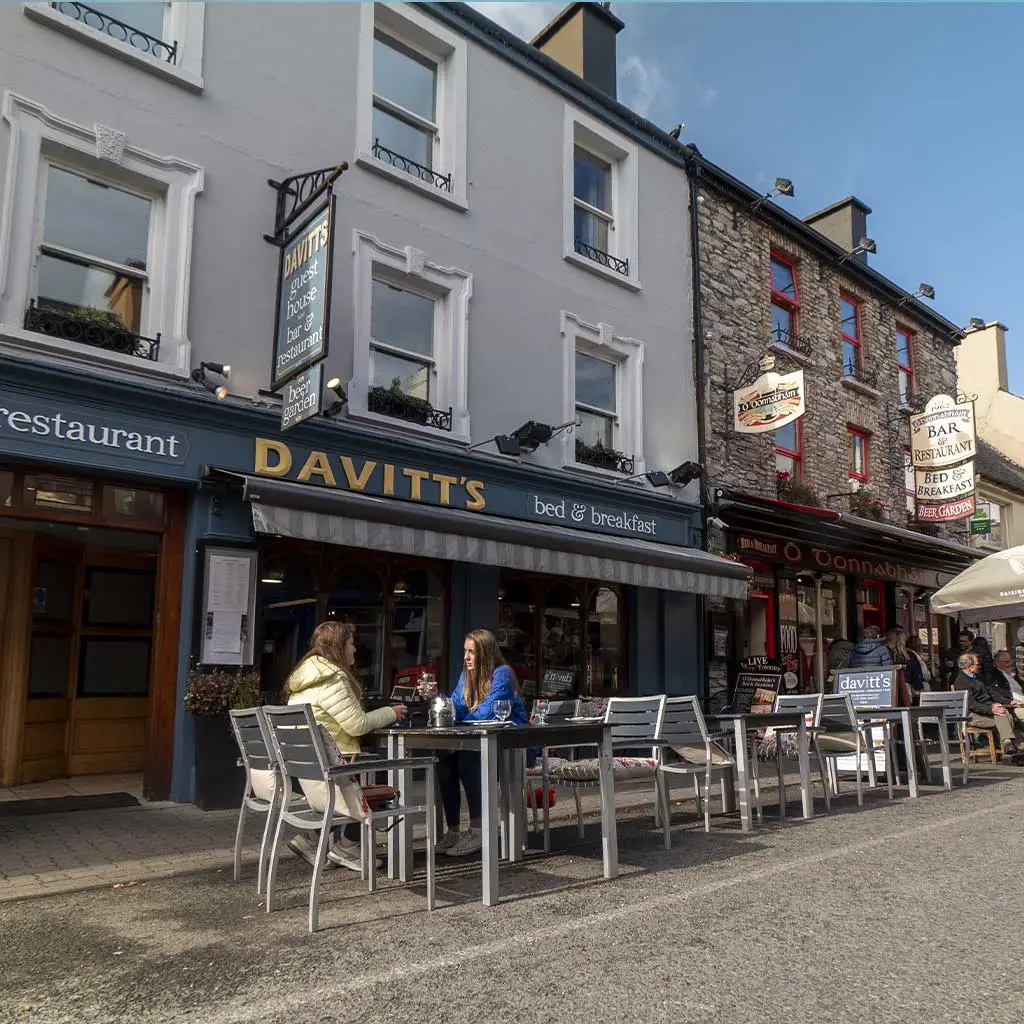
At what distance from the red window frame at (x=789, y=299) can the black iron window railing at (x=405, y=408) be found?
304 inches

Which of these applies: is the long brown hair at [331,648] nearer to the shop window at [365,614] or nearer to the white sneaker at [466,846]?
the white sneaker at [466,846]

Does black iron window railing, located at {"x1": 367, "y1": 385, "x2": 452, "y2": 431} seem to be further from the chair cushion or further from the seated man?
the seated man

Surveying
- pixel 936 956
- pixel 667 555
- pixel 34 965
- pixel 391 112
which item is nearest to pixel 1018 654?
pixel 667 555

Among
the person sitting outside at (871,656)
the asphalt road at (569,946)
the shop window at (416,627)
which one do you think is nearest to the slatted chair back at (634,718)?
the asphalt road at (569,946)

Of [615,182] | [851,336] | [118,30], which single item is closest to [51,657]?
[118,30]

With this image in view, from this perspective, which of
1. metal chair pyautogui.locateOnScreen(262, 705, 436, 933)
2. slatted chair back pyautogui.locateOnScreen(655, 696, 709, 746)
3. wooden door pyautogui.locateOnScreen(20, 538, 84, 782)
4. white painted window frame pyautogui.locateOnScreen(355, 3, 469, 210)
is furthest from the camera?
white painted window frame pyautogui.locateOnScreen(355, 3, 469, 210)

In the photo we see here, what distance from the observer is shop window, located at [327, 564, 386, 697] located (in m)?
9.77

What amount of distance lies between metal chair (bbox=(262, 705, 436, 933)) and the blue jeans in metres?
1.05

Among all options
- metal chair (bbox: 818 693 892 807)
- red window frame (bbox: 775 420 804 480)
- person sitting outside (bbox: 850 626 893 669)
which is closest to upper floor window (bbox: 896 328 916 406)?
red window frame (bbox: 775 420 804 480)

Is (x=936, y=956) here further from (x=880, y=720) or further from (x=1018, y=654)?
(x=1018, y=654)

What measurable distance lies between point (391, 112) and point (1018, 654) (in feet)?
60.6

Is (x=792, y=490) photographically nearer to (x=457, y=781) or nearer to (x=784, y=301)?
(x=784, y=301)

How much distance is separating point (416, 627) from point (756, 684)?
5.80m

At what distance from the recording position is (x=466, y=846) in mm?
6129
